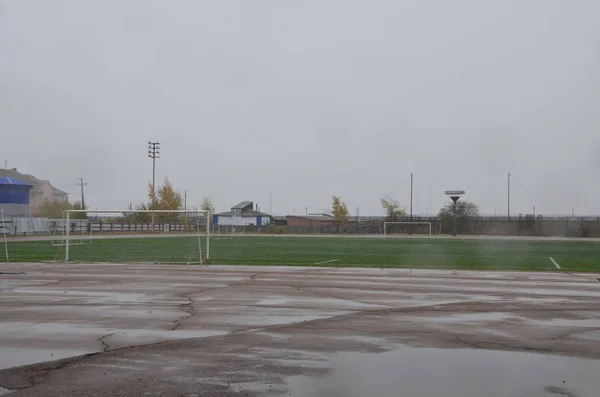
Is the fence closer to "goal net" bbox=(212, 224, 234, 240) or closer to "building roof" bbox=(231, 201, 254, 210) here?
"goal net" bbox=(212, 224, 234, 240)

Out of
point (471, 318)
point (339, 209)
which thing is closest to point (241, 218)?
point (339, 209)

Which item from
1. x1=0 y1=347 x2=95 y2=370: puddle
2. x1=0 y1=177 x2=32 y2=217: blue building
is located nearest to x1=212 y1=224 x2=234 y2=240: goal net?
x1=0 y1=177 x2=32 y2=217: blue building

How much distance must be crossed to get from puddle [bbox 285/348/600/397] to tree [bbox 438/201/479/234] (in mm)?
71122

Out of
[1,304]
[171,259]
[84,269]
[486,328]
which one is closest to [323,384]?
[486,328]

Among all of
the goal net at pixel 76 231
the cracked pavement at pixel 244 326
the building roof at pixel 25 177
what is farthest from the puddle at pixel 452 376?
the building roof at pixel 25 177

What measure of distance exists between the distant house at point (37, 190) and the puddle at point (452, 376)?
9849 cm

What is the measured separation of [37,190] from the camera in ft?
355

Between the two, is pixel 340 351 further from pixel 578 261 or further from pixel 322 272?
pixel 578 261

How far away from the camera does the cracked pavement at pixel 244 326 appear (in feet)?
26.1

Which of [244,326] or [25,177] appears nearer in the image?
[244,326]

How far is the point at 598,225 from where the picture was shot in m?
74.8

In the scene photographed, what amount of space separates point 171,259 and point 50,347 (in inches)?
878

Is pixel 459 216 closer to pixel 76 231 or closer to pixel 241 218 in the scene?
pixel 76 231

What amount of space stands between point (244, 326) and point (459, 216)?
2978 inches
